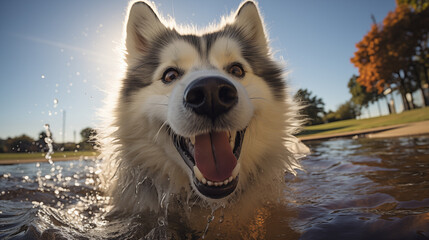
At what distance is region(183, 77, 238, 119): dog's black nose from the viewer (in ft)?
5.72

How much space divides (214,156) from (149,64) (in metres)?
1.31

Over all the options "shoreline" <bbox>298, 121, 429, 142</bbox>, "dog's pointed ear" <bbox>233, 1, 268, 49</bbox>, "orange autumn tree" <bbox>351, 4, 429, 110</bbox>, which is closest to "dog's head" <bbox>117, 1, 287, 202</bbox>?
"dog's pointed ear" <bbox>233, 1, 268, 49</bbox>

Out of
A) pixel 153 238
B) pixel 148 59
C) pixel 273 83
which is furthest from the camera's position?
pixel 273 83

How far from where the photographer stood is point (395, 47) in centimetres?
2234

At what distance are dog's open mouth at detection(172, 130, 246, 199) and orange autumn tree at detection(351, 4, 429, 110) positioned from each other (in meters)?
26.2

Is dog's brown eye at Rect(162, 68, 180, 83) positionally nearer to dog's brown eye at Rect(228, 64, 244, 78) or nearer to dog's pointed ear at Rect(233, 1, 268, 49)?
dog's brown eye at Rect(228, 64, 244, 78)

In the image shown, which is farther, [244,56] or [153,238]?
[244,56]

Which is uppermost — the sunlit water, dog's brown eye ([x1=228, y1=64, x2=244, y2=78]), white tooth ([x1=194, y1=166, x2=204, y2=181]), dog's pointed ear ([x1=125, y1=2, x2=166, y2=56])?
dog's pointed ear ([x1=125, y1=2, x2=166, y2=56])

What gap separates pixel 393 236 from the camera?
156cm

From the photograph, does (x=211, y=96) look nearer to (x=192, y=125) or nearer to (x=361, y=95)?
(x=192, y=125)

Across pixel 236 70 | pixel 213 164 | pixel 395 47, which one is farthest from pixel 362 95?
pixel 213 164

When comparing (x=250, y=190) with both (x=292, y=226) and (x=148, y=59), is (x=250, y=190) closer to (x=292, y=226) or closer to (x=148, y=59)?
(x=292, y=226)

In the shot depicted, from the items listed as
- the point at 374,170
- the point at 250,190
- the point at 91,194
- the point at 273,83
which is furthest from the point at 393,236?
the point at 91,194

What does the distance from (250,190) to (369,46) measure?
86.9ft
